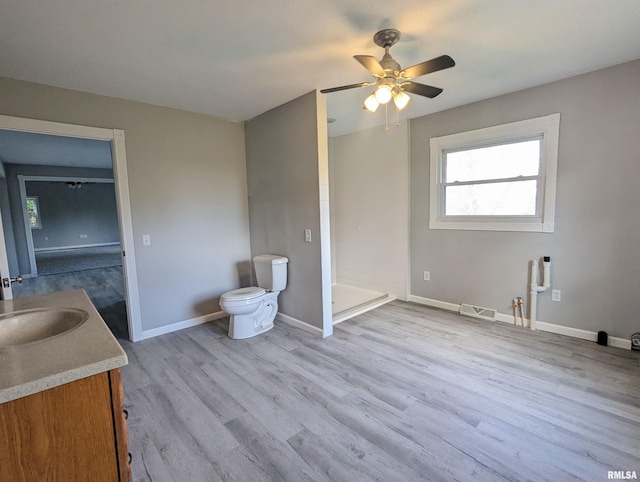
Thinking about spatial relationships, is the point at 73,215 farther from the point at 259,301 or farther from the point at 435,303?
the point at 435,303

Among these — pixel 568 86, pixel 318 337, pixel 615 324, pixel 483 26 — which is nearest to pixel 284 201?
pixel 318 337

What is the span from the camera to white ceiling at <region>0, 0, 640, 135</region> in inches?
68.4

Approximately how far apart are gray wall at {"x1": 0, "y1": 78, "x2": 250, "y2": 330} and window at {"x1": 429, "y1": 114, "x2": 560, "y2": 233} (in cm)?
254

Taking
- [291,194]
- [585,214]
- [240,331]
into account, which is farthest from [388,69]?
[240,331]

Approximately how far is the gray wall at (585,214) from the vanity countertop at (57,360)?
3595 mm

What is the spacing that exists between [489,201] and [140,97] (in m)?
3.85

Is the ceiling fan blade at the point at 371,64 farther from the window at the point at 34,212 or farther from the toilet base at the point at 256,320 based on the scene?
the window at the point at 34,212

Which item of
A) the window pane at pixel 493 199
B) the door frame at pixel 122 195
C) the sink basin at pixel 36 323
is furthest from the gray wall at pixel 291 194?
the sink basin at pixel 36 323

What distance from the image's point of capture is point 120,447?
97cm

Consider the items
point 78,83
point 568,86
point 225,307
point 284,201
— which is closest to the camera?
point 78,83

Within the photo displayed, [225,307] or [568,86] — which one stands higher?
[568,86]

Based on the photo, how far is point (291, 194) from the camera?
3.36 meters

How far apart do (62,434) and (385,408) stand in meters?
1.75

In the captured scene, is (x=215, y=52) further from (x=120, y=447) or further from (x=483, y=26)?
(x=120, y=447)
